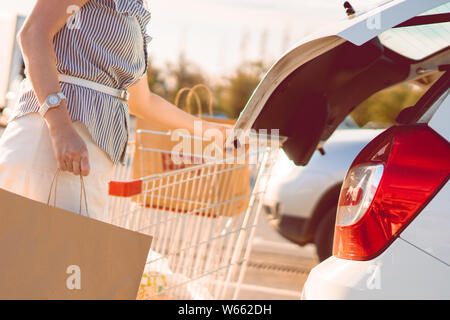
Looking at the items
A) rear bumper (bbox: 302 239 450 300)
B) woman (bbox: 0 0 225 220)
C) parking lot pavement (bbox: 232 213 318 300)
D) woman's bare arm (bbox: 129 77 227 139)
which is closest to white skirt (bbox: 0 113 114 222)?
woman (bbox: 0 0 225 220)

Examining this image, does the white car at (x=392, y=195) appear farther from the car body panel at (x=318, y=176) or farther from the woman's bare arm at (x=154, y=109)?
the car body panel at (x=318, y=176)

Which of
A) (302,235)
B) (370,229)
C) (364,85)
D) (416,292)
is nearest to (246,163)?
(364,85)

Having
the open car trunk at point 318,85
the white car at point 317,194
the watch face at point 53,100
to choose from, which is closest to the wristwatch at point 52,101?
the watch face at point 53,100

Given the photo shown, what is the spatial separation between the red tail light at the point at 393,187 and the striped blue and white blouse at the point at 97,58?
2.67 feet

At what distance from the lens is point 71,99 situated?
1.81m

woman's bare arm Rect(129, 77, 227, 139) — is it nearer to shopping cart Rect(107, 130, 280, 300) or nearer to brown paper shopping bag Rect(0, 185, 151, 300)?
shopping cart Rect(107, 130, 280, 300)

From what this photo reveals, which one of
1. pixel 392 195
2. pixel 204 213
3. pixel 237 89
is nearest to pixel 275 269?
pixel 204 213

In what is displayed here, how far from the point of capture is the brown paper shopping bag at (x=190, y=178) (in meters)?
2.91

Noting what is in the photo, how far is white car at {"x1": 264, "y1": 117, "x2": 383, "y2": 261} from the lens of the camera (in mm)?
4898

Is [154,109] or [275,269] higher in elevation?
[154,109]

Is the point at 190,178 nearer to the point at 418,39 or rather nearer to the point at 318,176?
the point at 418,39

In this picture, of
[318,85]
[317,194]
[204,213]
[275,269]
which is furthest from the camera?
[275,269]

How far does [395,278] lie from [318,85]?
3.61 ft

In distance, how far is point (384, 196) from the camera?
1.70 meters
